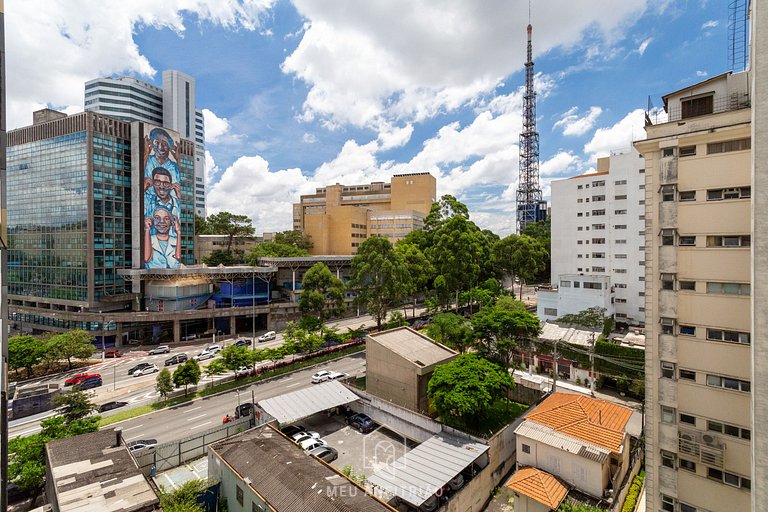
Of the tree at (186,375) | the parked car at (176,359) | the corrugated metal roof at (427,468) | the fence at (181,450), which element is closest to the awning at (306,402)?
the fence at (181,450)

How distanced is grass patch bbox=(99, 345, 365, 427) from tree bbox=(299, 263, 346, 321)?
23.9 feet

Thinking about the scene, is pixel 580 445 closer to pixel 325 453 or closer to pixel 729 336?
pixel 729 336

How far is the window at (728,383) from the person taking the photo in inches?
491

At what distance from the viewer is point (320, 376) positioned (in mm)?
33375

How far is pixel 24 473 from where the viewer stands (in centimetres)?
1656

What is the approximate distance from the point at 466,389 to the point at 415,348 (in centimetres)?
688

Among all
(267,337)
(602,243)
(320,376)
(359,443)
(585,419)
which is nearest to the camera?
(585,419)

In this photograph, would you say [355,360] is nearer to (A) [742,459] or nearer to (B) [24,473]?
(B) [24,473]

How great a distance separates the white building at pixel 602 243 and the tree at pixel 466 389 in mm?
25407

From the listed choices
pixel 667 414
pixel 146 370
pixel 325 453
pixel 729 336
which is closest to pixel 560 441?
pixel 667 414

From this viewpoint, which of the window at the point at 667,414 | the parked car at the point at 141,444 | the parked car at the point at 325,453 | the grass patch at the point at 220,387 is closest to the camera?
the window at the point at 667,414

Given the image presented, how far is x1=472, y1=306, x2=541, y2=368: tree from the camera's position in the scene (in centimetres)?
2742

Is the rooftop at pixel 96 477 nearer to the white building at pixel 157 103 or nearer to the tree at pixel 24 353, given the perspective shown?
the tree at pixel 24 353

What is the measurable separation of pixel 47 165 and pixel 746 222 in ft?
250
